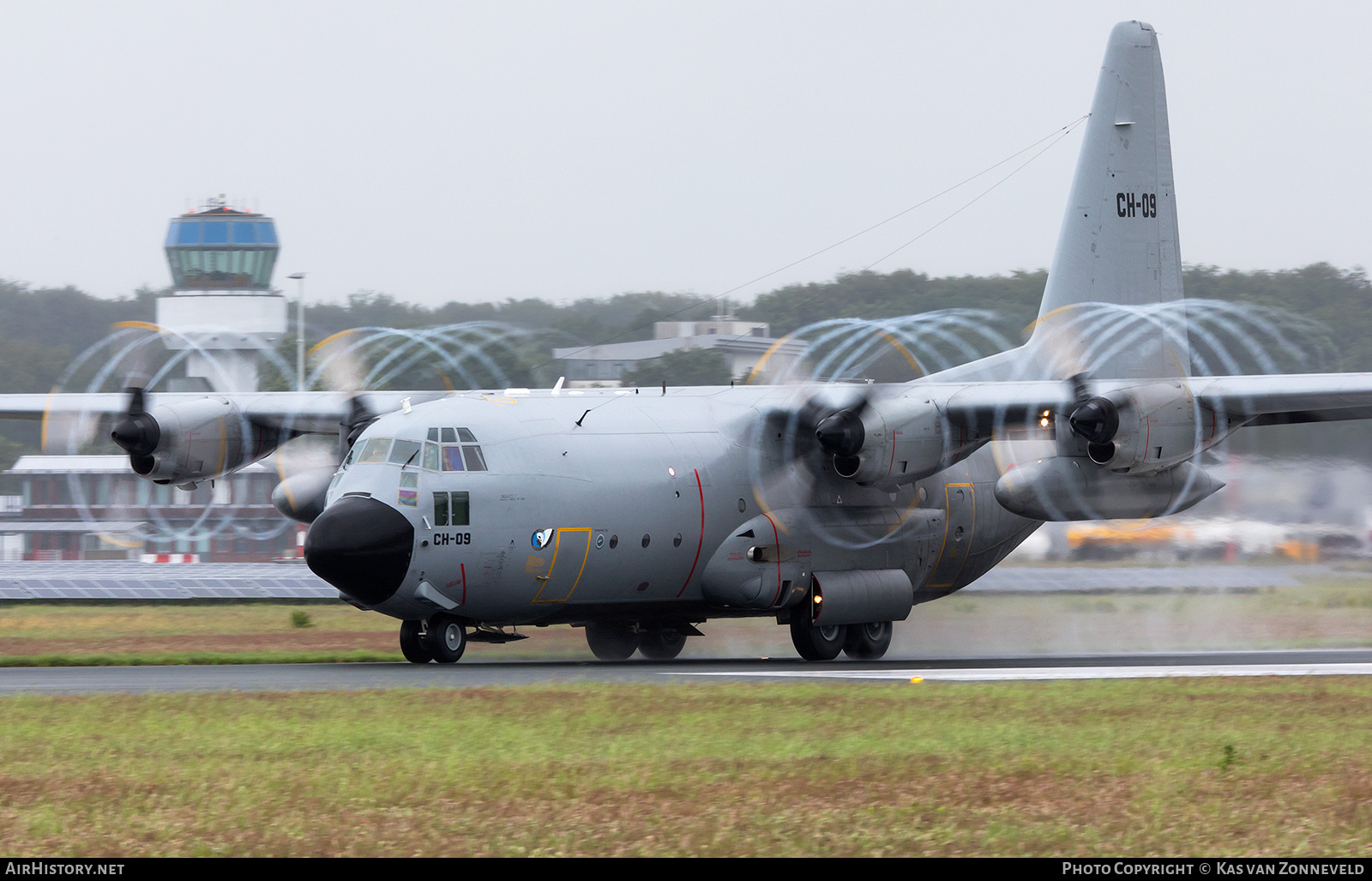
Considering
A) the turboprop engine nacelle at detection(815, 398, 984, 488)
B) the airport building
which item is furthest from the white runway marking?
the airport building

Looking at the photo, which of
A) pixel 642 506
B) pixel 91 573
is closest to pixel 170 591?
pixel 91 573

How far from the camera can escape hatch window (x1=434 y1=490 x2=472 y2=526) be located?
19.7 meters

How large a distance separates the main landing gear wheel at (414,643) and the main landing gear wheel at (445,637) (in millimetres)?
148

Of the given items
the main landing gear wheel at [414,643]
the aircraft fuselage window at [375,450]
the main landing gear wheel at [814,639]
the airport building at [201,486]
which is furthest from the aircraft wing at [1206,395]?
the airport building at [201,486]

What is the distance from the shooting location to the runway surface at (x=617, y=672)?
17.8m

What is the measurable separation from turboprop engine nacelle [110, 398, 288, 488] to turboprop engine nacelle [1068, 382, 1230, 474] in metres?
12.2

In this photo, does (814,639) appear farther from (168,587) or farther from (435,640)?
(168,587)

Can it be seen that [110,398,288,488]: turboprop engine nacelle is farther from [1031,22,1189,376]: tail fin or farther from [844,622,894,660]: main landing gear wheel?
[1031,22,1189,376]: tail fin

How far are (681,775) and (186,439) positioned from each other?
1436cm

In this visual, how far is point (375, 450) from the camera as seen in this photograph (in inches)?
790

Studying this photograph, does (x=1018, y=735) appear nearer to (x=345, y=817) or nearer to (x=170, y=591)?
(x=345, y=817)

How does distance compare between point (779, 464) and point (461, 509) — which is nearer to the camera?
point (461, 509)

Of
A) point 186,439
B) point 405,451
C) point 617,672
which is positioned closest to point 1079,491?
point 617,672
